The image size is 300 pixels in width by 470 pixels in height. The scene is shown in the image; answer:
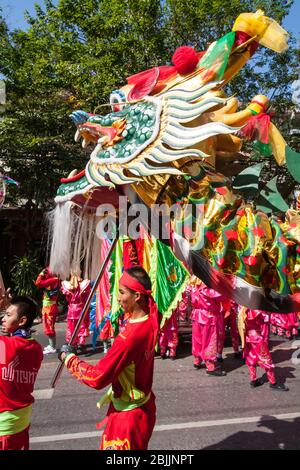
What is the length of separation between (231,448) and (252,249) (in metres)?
2.11

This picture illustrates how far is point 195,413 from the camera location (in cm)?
448

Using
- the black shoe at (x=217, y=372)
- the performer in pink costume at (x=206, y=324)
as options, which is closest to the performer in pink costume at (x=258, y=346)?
the black shoe at (x=217, y=372)

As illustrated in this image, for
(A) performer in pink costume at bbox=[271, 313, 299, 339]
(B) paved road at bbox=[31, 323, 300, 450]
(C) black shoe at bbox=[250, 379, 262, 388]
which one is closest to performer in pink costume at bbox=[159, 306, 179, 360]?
(B) paved road at bbox=[31, 323, 300, 450]

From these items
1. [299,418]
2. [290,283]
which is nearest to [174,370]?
[299,418]

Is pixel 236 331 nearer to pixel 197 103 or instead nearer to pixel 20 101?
pixel 197 103

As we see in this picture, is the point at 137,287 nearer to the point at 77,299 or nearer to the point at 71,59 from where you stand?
the point at 77,299

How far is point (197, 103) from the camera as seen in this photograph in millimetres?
2414

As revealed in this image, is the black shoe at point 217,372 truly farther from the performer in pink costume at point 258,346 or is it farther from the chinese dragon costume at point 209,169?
the chinese dragon costume at point 209,169

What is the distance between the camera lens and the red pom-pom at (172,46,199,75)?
2604 millimetres

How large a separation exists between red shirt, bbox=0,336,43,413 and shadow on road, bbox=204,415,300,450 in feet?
5.71

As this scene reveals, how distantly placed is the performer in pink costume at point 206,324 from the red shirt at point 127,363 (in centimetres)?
357

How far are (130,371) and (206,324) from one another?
12.4 ft

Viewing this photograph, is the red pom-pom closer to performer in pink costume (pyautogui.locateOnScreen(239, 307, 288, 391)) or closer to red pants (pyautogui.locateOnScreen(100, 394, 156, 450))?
red pants (pyautogui.locateOnScreen(100, 394, 156, 450))

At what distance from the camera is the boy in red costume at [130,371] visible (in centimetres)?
237
